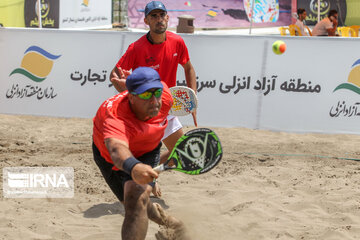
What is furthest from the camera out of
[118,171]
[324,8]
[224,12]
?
[224,12]

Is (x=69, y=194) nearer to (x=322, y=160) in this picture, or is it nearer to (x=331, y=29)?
(x=322, y=160)

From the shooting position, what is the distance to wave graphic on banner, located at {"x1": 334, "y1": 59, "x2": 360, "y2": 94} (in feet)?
28.5

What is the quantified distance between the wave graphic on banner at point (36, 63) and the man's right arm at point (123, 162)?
629 centimetres

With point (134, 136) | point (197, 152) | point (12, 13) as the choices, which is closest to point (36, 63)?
point (12, 13)

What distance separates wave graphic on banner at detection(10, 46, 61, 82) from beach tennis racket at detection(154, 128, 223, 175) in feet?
20.4

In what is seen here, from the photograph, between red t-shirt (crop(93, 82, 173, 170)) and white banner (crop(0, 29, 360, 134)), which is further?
white banner (crop(0, 29, 360, 134))

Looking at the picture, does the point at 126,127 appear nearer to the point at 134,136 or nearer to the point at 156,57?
the point at 134,136

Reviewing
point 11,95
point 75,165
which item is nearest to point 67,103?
point 11,95

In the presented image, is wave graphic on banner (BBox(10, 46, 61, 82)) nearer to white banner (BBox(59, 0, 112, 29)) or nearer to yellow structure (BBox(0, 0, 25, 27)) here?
yellow structure (BBox(0, 0, 25, 27))

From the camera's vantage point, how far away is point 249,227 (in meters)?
4.96

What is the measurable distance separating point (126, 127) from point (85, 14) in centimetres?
1528

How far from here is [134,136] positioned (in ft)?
12.5

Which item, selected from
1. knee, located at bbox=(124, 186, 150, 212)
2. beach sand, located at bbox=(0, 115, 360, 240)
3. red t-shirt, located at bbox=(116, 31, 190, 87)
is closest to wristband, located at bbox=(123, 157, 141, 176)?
knee, located at bbox=(124, 186, 150, 212)

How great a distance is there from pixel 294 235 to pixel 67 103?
18.7 feet
